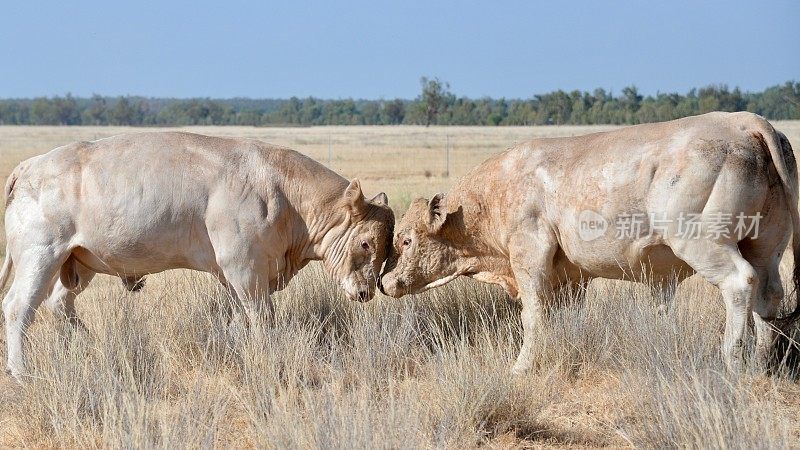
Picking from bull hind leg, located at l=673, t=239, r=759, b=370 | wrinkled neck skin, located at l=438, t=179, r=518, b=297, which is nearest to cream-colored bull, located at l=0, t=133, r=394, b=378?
wrinkled neck skin, located at l=438, t=179, r=518, b=297

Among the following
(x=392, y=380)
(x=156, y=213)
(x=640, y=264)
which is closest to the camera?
(x=392, y=380)

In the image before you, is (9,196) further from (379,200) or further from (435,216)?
(435,216)

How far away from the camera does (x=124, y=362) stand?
720 cm

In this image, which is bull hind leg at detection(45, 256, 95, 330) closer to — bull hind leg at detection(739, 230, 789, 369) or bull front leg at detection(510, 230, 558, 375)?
bull front leg at detection(510, 230, 558, 375)

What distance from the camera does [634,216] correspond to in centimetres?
734

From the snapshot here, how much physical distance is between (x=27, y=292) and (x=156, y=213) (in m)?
1.14

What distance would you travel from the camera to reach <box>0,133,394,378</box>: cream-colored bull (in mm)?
8141

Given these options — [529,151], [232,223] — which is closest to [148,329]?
[232,223]

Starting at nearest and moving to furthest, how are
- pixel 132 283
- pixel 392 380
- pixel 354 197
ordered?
pixel 392 380, pixel 354 197, pixel 132 283

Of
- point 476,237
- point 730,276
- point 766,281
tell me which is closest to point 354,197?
point 476,237

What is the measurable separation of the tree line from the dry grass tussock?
47.9 m

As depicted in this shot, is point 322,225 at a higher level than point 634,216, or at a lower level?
lower

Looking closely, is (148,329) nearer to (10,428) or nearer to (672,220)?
(10,428)

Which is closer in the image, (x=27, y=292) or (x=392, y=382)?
(x=392, y=382)
